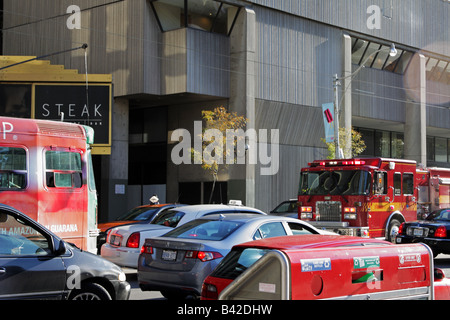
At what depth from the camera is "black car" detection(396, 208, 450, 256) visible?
16.1 meters

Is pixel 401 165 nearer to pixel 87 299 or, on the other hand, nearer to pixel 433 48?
pixel 87 299

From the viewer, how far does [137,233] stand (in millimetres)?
13227

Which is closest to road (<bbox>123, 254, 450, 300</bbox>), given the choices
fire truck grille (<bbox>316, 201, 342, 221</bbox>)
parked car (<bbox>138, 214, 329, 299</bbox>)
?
parked car (<bbox>138, 214, 329, 299</bbox>)

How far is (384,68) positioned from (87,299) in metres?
36.5

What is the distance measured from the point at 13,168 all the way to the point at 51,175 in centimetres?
83

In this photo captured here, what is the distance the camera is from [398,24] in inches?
1609

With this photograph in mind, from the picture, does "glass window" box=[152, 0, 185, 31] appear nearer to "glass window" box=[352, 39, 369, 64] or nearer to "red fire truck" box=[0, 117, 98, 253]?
"glass window" box=[352, 39, 369, 64]

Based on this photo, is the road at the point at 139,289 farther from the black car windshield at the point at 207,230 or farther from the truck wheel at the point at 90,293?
the truck wheel at the point at 90,293

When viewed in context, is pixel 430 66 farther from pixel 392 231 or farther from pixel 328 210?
pixel 328 210

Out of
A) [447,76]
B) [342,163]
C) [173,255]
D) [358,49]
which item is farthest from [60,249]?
[447,76]

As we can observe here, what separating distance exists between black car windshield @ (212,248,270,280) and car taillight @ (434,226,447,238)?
10.5 meters

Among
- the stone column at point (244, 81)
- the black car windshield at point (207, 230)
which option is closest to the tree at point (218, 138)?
the stone column at point (244, 81)

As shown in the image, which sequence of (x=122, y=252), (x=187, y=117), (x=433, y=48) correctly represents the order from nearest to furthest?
A: (x=122, y=252) → (x=187, y=117) → (x=433, y=48)
